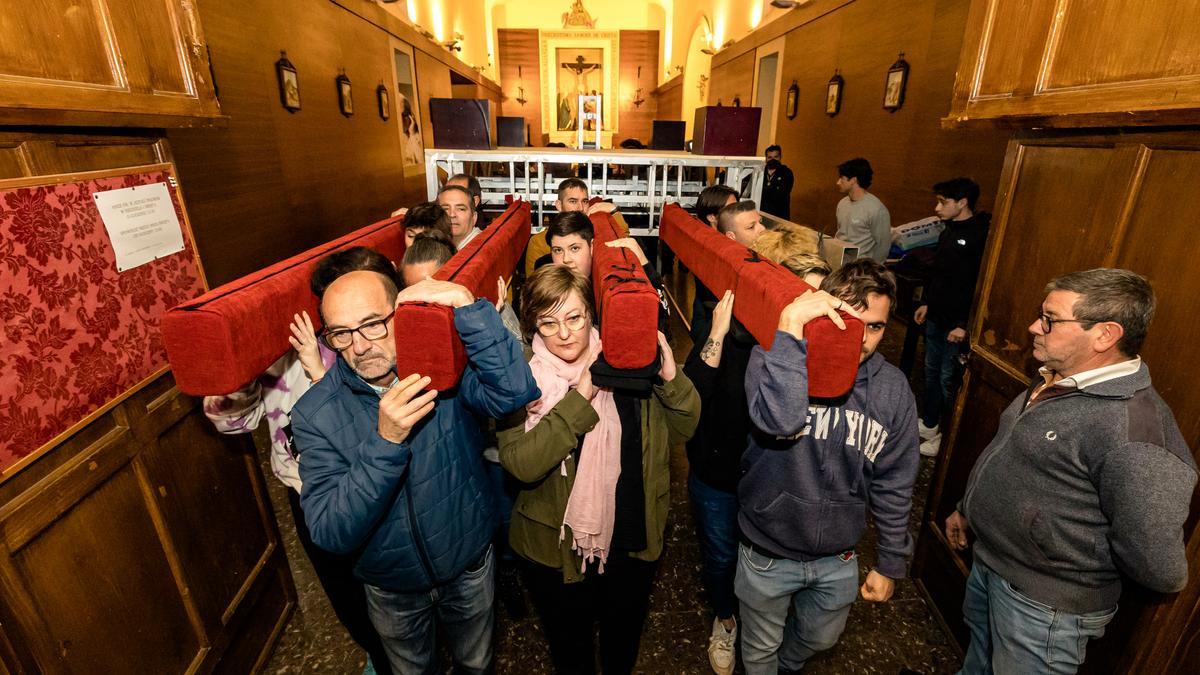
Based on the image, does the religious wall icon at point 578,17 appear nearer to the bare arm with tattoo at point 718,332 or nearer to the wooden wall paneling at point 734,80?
the wooden wall paneling at point 734,80

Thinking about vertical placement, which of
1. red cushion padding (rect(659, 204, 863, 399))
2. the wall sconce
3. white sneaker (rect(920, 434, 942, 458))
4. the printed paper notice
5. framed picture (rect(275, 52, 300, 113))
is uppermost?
the wall sconce

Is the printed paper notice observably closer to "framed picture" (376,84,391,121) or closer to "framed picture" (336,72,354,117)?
"framed picture" (336,72,354,117)

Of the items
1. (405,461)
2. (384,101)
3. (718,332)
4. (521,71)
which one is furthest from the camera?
Answer: (521,71)

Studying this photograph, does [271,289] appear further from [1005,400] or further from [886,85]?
[886,85]

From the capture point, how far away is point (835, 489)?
1.87 meters

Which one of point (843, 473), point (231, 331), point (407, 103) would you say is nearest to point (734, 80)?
point (407, 103)

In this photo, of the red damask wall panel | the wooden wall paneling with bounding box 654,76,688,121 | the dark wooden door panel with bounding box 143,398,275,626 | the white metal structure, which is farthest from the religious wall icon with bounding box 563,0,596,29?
the dark wooden door panel with bounding box 143,398,275,626

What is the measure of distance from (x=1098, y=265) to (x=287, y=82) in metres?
7.13

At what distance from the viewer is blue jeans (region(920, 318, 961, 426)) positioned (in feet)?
13.8

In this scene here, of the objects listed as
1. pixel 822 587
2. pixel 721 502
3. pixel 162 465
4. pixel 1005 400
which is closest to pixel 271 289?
pixel 162 465

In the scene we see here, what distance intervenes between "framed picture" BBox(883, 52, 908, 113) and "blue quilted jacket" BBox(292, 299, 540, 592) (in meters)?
7.08

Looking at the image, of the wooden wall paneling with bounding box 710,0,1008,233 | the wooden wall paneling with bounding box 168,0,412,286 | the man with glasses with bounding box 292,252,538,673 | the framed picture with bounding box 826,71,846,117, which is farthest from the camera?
the framed picture with bounding box 826,71,846,117

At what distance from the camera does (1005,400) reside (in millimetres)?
2326

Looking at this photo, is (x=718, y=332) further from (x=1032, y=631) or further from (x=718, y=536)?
(x=1032, y=631)
